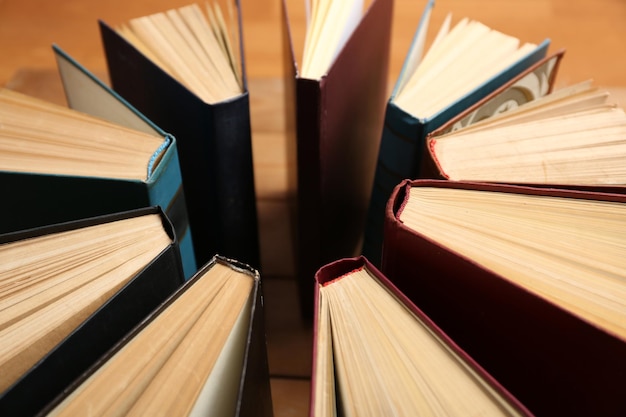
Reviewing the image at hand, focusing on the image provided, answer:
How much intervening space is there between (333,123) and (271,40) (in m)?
0.50

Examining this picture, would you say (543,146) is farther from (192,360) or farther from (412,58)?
(192,360)

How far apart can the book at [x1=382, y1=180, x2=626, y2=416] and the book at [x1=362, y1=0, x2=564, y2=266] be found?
9 centimetres

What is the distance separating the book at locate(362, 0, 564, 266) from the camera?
0.49m

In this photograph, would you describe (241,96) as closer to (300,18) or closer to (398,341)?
(398,341)

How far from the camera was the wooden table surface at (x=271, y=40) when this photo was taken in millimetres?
813

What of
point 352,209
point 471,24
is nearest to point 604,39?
point 471,24

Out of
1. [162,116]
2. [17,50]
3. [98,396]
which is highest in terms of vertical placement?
[17,50]

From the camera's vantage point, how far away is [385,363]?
0.33m

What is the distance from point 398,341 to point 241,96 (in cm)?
25

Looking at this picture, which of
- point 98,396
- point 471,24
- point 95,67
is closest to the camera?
point 98,396

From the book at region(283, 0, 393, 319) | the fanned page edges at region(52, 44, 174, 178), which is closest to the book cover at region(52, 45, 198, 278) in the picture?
the fanned page edges at region(52, 44, 174, 178)

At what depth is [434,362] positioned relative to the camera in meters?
0.33

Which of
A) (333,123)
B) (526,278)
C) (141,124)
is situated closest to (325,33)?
(333,123)

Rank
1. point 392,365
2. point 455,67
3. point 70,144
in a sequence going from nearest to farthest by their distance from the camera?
point 392,365, point 70,144, point 455,67
